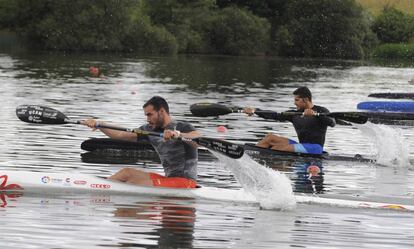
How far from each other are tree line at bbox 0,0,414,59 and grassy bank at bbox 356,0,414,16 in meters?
4.61

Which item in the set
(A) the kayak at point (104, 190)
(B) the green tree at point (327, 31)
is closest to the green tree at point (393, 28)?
(B) the green tree at point (327, 31)

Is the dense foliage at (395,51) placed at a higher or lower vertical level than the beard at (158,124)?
lower

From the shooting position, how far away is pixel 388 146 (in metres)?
22.2

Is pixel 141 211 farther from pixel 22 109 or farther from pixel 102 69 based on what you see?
pixel 102 69

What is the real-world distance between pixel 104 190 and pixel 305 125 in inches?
270

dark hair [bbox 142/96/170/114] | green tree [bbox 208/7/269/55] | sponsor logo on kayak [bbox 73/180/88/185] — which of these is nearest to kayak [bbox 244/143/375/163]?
sponsor logo on kayak [bbox 73/180/88/185]

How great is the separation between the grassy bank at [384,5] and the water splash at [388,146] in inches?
3815

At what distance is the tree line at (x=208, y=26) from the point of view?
90.2 metres

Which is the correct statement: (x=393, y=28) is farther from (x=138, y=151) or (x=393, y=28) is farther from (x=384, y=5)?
(x=138, y=151)

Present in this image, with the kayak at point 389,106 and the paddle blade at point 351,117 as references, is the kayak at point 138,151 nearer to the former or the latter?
the paddle blade at point 351,117

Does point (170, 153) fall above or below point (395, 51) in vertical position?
above

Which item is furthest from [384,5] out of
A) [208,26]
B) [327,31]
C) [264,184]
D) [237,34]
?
[264,184]

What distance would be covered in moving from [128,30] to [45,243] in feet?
266

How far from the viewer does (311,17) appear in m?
104
